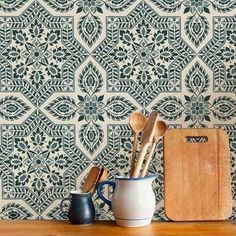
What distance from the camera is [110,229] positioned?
45.5 inches

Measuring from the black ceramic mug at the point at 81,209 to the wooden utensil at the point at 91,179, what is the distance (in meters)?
0.04

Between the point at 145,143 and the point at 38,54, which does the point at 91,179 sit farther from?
the point at 38,54

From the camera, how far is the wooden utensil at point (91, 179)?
4.03 ft

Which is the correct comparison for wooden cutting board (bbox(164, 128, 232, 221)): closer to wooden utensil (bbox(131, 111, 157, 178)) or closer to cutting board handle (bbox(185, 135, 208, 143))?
cutting board handle (bbox(185, 135, 208, 143))

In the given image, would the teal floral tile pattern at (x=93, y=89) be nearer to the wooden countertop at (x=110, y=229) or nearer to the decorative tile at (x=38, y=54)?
the decorative tile at (x=38, y=54)

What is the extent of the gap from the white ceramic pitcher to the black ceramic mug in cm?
7

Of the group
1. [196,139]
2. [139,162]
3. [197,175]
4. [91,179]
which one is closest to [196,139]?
[196,139]

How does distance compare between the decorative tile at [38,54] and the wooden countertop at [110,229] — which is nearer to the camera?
the wooden countertop at [110,229]

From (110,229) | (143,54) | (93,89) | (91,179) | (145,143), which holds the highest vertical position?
(143,54)

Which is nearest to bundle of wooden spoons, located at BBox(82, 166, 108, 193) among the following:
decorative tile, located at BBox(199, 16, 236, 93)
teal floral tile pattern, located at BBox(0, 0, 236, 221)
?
teal floral tile pattern, located at BBox(0, 0, 236, 221)

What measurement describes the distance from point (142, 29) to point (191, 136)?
354 mm

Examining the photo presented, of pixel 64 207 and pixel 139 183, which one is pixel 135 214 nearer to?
pixel 139 183

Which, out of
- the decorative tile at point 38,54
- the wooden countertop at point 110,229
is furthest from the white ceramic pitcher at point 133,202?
the decorative tile at point 38,54

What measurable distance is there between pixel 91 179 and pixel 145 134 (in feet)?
0.65
